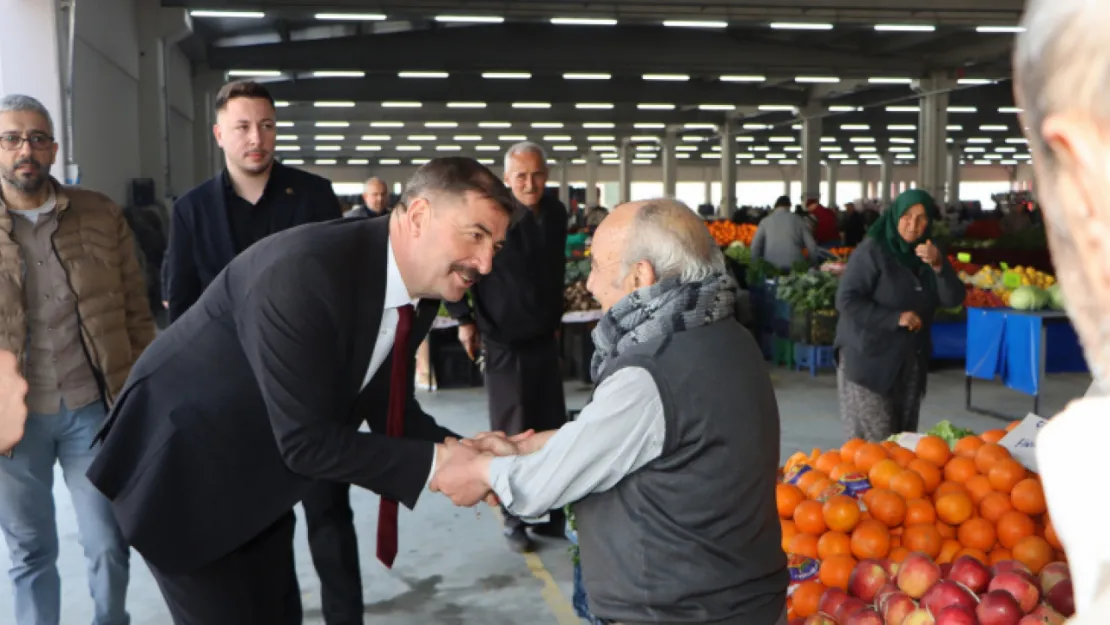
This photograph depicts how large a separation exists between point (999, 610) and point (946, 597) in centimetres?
13

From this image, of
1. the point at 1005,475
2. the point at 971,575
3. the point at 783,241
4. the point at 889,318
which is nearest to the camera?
the point at 971,575

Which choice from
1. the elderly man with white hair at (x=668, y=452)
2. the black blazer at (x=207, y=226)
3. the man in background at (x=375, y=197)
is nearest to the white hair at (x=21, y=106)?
the black blazer at (x=207, y=226)

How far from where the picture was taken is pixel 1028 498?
9.62 feet

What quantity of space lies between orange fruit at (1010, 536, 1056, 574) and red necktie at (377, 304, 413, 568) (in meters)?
1.63

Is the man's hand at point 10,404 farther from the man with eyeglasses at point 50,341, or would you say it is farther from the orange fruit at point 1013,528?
the orange fruit at point 1013,528

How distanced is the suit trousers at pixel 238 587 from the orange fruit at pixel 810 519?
57.7 inches

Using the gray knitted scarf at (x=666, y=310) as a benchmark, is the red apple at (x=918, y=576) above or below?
below

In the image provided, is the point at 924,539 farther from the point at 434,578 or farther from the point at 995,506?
the point at 434,578

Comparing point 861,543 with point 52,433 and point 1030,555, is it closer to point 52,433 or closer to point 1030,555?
point 1030,555

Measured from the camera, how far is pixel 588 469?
187 cm

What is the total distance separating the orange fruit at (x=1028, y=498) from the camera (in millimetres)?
2928

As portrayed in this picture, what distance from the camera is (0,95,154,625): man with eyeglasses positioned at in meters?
2.87

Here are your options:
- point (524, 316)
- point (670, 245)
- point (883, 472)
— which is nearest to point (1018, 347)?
point (524, 316)

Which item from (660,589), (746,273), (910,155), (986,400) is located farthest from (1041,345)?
(910,155)
